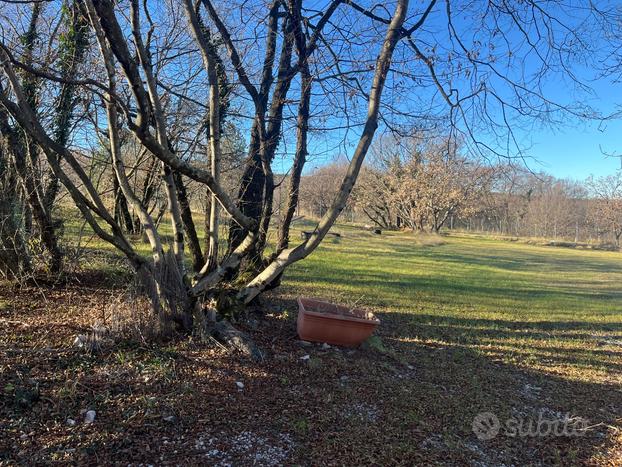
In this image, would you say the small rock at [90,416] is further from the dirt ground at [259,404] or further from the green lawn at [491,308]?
the green lawn at [491,308]

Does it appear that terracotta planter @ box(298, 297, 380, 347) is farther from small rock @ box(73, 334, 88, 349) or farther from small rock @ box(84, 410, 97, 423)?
small rock @ box(84, 410, 97, 423)

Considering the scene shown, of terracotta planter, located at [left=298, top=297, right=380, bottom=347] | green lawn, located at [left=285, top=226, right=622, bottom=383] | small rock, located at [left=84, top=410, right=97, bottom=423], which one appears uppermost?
terracotta planter, located at [left=298, top=297, right=380, bottom=347]

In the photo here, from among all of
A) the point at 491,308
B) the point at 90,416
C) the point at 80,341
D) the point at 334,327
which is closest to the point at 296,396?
the point at 334,327

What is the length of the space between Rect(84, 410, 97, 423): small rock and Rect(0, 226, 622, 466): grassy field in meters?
0.04

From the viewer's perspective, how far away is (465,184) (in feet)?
107

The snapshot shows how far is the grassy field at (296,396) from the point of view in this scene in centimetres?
265

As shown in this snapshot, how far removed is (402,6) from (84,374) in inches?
178

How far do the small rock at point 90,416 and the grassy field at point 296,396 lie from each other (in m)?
0.04

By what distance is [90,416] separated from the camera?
270 centimetres

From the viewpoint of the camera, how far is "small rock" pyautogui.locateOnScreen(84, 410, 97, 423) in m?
2.67

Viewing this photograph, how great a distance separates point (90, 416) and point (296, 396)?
156 centimetres

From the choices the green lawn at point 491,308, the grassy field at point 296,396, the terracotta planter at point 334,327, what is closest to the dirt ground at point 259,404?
the grassy field at point 296,396

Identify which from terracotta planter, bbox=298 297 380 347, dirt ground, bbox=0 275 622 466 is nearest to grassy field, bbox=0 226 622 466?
dirt ground, bbox=0 275 622 466

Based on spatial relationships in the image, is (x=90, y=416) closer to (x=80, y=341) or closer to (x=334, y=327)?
(x=80, y=341)
